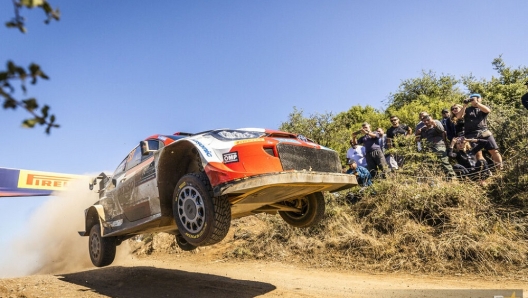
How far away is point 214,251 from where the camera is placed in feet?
33.2

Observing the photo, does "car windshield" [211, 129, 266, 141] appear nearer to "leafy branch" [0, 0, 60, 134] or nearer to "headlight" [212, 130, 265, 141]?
"headlight" [212, 130, 265, 141]

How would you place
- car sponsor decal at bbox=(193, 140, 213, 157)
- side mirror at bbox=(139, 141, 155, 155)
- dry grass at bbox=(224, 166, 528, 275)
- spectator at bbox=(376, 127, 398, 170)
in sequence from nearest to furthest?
car sponsor decal at bbox=(193, 140, 213, 157), side mirror at bbox=(139, 141, 155, 155), dry grass at bbox=(224, 166, 528, 275), spectator at bbox=(376, 127, 398, 170)

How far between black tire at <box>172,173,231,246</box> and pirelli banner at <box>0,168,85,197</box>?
35.0 ft

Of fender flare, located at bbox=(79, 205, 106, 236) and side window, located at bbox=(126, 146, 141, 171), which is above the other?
side window, located at bbox=(126, 146, 141, 171)

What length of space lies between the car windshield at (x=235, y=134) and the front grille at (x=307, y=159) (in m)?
0.33

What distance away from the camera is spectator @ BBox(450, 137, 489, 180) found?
314 inches

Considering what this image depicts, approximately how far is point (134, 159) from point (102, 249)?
1.88 meters

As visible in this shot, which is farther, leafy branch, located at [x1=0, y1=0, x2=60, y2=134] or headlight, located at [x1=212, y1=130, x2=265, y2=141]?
headlight, located at [x1=212, y1=130, x2=265, y2=141]

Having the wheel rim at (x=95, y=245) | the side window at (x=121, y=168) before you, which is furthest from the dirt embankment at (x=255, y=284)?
the side window at (x=121, y=168)

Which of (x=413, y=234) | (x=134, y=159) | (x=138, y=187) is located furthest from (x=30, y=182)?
(x=413, y=234)

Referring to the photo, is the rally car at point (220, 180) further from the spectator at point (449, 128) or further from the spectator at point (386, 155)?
the spectator at point (449, 128)

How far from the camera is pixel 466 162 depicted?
334 inches

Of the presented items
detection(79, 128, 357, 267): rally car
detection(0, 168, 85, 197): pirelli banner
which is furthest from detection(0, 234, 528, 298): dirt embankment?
detection(0, 168, 85, 197): pirelli banner

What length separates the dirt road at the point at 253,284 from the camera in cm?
545
